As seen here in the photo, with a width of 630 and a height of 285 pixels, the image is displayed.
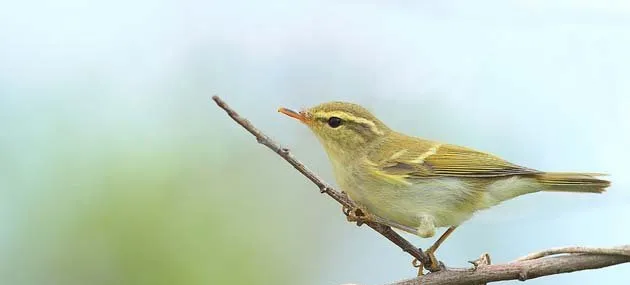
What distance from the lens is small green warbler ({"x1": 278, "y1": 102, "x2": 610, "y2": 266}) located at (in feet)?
6.24

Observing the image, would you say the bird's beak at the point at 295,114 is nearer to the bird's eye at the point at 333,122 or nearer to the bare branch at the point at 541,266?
the bird's eye at the point at 333,122

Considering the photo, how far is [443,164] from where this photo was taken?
2.13m

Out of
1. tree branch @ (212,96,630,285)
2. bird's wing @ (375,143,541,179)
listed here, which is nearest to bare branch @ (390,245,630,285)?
tree branch @ (212,96,630,285)

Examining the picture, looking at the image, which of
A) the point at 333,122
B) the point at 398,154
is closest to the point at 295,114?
the point at 333,122

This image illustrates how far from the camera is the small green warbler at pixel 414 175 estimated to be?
190cm

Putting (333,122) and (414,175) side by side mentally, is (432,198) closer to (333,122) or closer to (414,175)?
(414,175)

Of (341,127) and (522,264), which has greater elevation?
(341,127)

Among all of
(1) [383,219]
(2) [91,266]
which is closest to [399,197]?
(1) [383,219]

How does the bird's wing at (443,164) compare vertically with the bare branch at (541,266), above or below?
above

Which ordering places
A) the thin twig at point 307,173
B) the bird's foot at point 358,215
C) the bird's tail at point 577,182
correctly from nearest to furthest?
the thin twig at point 307,173 → the bird's foot at point 358,215 → the bird's tail at point 577,182

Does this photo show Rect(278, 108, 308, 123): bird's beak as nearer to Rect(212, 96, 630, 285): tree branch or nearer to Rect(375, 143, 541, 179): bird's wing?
Rect(375, 143, 541, 179): bird's wing

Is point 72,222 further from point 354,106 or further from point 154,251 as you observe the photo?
point 354,106

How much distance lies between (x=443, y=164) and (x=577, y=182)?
0.35m

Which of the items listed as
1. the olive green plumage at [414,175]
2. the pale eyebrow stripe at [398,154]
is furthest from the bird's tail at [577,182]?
the pale eyebrow stripe at [398,154]
